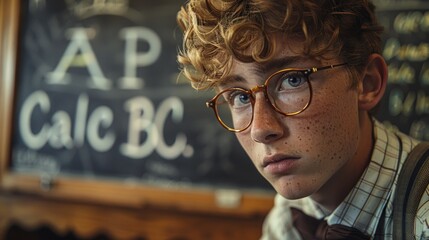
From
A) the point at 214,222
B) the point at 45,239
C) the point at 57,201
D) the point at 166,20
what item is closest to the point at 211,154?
the point at 214,222

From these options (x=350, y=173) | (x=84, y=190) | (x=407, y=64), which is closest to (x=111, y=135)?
(x=84, y=190)

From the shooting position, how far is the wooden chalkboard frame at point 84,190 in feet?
5.24

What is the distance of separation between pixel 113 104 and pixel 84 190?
1.07 feet

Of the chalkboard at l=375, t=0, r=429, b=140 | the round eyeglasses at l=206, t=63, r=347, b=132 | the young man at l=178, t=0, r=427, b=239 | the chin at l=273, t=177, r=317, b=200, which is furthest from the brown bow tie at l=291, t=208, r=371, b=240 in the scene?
the chalkboard at l=375, t=0, r=429, b=140

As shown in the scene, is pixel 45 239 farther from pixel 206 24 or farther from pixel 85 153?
pixel 206 24

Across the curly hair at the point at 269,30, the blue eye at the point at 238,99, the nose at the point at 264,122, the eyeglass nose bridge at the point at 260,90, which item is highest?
the curly hair at the point at 269,30

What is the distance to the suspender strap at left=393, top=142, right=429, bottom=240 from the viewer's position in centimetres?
74

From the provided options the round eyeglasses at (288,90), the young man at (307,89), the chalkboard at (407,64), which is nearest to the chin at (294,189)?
the young man at (307,89)

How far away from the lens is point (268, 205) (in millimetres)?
1542

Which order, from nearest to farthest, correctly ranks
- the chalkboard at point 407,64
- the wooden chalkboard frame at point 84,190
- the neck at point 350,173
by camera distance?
1. the neck at point 350,173
2. the chalkboard at point 407,64
3. the wooden chalkboard frame at point 84,190

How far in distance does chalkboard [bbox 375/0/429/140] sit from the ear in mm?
614

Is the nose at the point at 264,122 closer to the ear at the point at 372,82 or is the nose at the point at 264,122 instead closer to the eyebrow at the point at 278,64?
the eyebrow at the point at 278,64

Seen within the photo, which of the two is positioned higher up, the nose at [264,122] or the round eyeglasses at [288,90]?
the round eyeglasses at [288,90]

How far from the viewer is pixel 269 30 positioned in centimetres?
75
